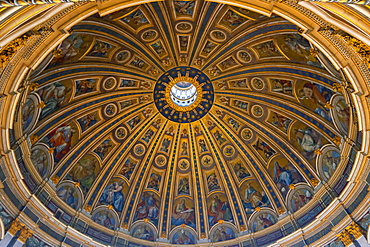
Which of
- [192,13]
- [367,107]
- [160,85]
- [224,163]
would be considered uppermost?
[160,85]

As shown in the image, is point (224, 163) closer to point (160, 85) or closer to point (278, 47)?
point (160, 85)

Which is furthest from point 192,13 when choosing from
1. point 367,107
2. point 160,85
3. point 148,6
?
point 367,107

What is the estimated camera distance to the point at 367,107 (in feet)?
39.7

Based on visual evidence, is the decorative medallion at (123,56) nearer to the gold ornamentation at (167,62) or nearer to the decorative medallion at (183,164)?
the gold ornamentation at (167,62)

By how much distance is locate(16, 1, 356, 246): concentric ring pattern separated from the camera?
16641mm

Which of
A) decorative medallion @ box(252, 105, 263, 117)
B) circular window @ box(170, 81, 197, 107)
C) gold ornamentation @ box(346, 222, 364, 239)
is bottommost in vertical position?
gold ornamentation @ box(346, 222, 364, 239)

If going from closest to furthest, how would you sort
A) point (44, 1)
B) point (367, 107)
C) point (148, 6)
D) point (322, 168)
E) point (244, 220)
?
point (44, 1) < point (367, 107) < point (148, 6) < point (322, 168) < point (244, 220)

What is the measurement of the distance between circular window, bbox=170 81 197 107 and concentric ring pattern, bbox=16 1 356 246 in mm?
845

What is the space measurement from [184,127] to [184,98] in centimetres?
236

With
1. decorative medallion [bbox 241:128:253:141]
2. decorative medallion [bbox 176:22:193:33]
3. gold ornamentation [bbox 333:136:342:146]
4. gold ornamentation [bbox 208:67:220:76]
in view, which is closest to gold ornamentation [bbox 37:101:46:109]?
decorative medallion [bbox 176:22:193:33]

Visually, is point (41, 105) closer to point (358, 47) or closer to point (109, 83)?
point (109, 83)

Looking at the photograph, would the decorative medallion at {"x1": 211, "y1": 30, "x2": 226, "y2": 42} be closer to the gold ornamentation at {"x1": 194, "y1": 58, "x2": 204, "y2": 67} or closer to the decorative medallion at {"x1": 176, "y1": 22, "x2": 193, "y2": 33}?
the decorative medallion at {"x1": 176, "y1": 22, "x2": 193, "y2": 33}

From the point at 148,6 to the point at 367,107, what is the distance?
36.8 feet

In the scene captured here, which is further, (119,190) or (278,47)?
(119,190)
